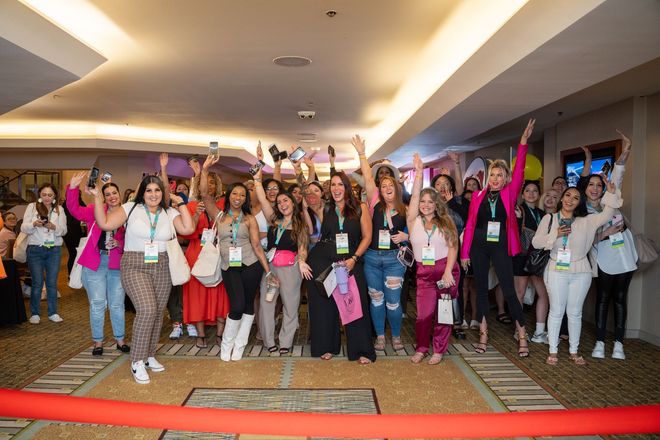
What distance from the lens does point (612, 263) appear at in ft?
16.1

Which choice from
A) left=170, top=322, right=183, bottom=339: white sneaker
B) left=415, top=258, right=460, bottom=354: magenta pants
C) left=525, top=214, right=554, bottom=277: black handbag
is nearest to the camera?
left=415, top=258, right=460, bottom=354: magenta pants

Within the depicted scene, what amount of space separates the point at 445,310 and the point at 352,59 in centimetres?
309

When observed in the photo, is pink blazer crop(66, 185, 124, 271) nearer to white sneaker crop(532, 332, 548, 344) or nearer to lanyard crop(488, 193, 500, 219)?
lanyard crop(488, 193, 500, 219)

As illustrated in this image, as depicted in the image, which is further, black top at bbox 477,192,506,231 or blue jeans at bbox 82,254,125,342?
black top at bbox 477,192,506,231

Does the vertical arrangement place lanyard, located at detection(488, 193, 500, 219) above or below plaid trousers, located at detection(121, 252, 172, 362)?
above

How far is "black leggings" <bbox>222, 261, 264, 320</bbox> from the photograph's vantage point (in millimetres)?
4777

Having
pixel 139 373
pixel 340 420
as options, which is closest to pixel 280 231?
pixel 139 373

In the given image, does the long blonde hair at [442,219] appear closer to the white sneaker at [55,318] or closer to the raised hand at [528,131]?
the raised hand at [528,131]

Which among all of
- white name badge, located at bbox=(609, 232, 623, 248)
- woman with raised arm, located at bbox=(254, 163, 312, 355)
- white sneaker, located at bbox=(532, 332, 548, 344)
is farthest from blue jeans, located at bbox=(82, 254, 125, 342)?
white name badge, located at bbox=(609, 232, 623, 248)

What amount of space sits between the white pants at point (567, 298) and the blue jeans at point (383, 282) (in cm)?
132

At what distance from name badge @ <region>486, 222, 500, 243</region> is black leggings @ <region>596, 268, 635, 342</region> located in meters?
1.11

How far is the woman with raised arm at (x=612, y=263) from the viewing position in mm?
4875

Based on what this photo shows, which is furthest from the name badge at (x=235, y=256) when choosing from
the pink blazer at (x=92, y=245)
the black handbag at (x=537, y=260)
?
the black handbag at (x=537, y=260)

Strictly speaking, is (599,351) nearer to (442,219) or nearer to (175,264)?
(442,219)
